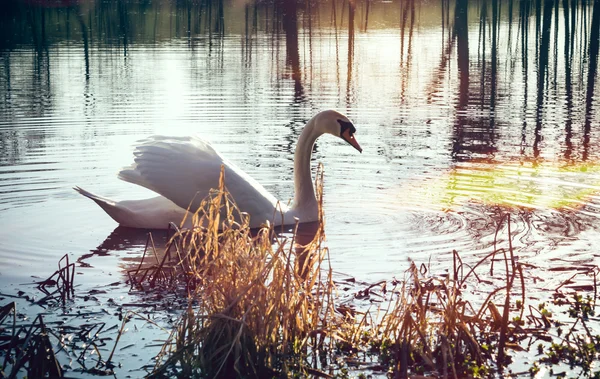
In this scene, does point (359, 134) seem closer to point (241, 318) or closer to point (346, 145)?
point (346, 145)

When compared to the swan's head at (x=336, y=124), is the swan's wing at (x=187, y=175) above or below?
below

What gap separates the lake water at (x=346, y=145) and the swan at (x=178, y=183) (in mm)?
285

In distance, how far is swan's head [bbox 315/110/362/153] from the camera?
31.7ft

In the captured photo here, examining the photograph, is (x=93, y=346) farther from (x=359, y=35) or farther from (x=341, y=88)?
(x=359, y=35)

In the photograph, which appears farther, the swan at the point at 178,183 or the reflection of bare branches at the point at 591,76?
the reflection of bare branches at the point at 591,76

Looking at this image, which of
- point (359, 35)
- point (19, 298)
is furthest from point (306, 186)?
point (359, 35)

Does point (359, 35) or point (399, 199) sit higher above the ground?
point (359, 35)

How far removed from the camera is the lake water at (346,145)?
854 cm

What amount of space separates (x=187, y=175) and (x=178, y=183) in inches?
4.8

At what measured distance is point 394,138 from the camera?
567 inches

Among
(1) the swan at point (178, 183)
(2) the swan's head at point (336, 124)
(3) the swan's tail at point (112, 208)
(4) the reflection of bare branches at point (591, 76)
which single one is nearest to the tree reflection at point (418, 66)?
(4) the reflection of bare branches at point (591, 76)

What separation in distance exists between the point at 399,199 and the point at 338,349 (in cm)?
494

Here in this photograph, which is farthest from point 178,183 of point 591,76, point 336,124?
point 591,76

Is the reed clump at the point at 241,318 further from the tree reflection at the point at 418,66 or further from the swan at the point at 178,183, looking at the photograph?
the tree reflection at the point at 418,66
